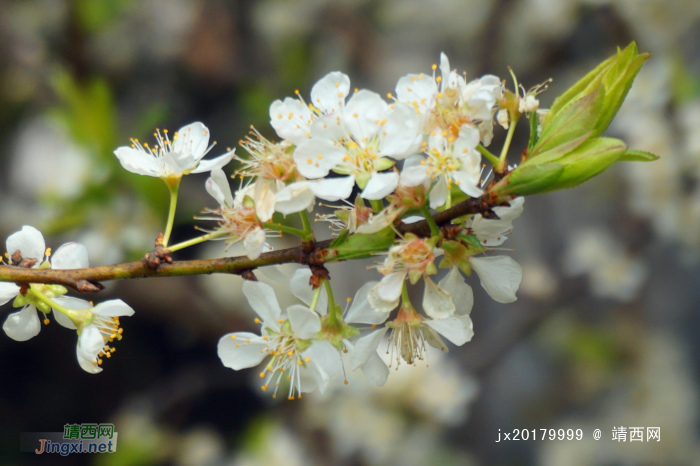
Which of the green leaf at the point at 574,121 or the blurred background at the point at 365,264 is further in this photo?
the blurred background at the point at 365,264

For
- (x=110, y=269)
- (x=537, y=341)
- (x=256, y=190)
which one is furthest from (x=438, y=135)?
(x=537, y=341)

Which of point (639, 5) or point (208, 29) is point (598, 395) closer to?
point (639, 5)

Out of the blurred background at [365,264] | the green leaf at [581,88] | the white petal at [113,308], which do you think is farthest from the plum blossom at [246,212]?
the blurred background at [365,264]

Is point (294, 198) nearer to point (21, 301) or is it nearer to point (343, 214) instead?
point (343, 214)

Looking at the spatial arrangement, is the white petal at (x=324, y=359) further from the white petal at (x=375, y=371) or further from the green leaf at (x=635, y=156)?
the green leaf at (x=635, y=156)

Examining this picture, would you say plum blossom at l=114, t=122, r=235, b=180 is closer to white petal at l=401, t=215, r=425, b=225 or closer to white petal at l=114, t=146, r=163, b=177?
white petal at l=114, t=146, r=163, b=177

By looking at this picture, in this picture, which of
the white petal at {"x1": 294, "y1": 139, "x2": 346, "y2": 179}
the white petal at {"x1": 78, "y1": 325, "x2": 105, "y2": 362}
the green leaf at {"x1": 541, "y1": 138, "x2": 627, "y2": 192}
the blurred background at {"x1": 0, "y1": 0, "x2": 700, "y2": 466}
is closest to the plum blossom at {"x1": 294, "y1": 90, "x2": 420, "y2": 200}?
the white petal at {"x1": 294, "y1": 139, "x2": 346, "y2": 179}
